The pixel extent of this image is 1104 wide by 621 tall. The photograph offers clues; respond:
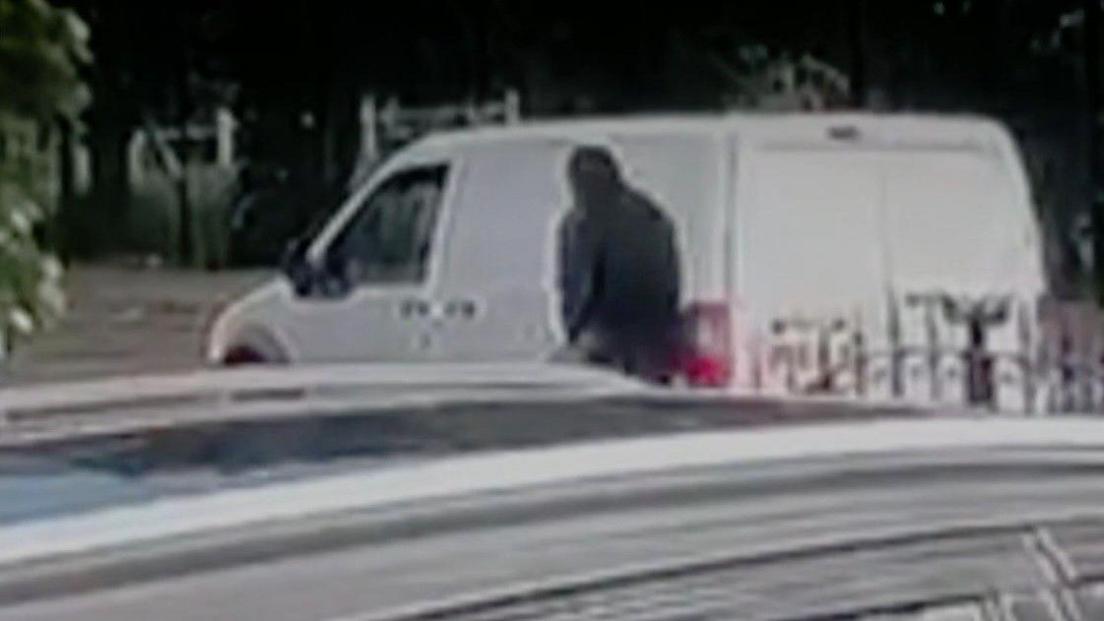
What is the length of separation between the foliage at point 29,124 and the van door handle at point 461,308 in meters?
2.32

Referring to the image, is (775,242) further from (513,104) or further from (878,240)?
(513,104)

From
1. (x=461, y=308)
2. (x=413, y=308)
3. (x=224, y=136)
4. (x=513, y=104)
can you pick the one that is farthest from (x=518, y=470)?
(x=224, y=136)

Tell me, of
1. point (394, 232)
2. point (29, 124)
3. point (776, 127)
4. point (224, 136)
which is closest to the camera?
point (29, 124)

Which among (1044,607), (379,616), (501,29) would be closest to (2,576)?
(379,616)

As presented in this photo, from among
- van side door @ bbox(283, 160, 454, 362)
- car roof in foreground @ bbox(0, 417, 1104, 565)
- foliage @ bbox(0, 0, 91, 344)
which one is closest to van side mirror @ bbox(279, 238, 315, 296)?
van side door @ bbox(283, 160, 454, 362)

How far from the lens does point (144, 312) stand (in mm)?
21625

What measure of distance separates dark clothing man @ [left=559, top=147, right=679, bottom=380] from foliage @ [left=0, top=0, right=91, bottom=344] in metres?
2.29

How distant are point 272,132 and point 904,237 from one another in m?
13.3

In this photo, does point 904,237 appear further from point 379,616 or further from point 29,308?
point 379,616

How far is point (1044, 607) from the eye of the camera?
8.70ft

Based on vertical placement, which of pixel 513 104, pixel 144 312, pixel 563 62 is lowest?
pixel 144 312

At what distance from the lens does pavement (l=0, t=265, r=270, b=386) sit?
17.5m

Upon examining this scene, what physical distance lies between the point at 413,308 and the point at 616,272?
3.52ft

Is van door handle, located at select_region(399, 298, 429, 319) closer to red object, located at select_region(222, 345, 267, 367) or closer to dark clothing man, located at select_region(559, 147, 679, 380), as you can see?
dark clothing man, located at select_region(559, 147, 679, 380)
